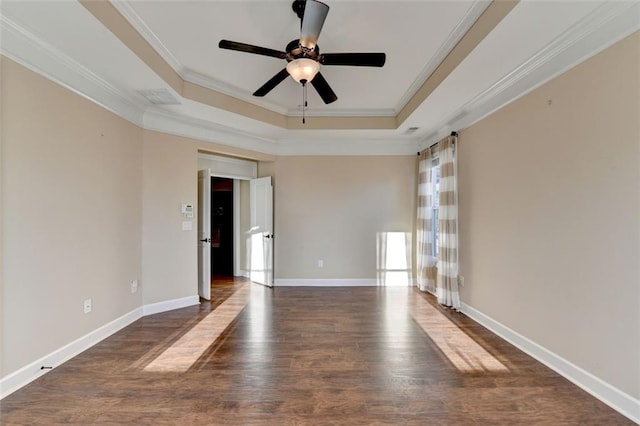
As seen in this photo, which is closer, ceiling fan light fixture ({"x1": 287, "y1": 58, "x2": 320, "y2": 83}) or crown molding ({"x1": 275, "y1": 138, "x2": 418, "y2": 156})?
ceiling fan light fixture ({"x1": 287, "y1": 58, "x2": 320, "y2": 83})

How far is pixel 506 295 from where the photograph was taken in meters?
3.15

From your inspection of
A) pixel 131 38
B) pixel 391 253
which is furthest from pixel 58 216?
pixel 391 253

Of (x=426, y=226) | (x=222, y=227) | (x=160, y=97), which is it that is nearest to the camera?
(x=160, y=97)

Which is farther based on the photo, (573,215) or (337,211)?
(337,211)

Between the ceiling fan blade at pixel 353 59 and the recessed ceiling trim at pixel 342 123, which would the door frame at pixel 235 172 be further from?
the ceiling fan blade at pixel 353 59

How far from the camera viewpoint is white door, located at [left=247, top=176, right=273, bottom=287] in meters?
5.35

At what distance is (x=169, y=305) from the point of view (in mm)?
4070

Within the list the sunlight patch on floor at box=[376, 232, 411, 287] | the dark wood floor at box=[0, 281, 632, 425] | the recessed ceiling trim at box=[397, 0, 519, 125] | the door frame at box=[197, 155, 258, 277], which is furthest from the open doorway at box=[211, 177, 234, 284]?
the recessed ceiling trim at box=[397, 0, 519, 125]

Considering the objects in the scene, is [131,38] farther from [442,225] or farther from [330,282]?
[330,282]

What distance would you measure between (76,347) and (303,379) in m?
2.19

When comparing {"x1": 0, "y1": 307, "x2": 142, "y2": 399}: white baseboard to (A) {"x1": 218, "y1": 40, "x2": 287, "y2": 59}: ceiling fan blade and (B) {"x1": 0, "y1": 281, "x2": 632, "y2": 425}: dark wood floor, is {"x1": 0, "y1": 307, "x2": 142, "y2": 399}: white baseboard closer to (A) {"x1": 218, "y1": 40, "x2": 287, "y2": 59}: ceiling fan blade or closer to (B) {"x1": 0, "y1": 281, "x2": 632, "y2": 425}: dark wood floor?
(B) {"x1": 0, "y1": 281, "x2": 632, "y2": 425}: dark wood floor

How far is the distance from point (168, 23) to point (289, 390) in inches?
122

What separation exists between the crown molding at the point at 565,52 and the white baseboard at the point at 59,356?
15.6 feet

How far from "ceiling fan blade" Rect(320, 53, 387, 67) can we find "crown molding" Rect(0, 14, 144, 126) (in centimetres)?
217
